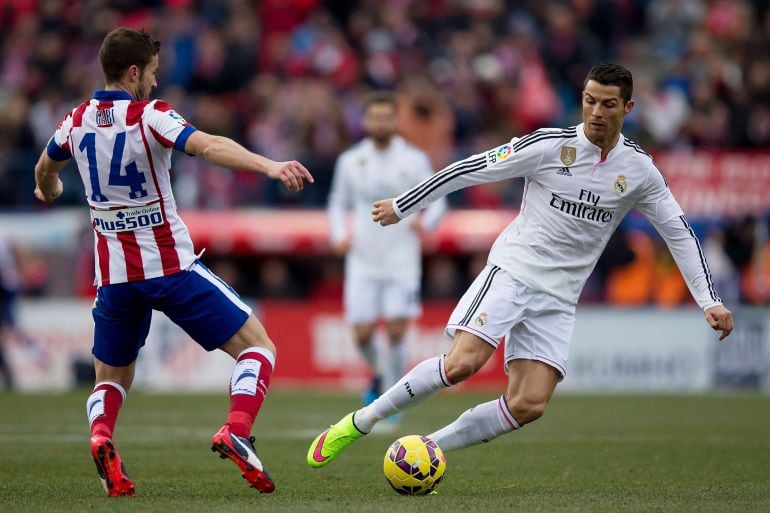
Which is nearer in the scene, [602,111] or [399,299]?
[602,111]

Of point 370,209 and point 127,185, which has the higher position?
point 127,185

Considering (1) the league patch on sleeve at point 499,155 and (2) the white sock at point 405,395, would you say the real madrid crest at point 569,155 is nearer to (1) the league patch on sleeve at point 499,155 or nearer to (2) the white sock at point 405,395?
(1) the league patch on sleeve at point 499,155

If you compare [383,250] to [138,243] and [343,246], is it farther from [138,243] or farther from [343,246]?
[138,243]

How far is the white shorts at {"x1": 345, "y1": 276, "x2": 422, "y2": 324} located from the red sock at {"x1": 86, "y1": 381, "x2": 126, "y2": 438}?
5.68 metres

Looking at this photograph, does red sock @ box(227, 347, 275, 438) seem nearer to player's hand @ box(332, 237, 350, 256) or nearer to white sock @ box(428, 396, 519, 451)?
white sock @ box(428, 396, 519, 451)

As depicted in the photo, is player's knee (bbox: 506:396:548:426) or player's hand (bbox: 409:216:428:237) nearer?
player's knee (bbox: 506:396:548:426)

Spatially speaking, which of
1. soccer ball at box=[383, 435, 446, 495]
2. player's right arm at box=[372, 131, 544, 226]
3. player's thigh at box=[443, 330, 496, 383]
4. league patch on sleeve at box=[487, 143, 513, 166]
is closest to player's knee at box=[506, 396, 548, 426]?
player's thigh at box=[443, 330, 496, 383]

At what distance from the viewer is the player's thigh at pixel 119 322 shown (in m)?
7.20

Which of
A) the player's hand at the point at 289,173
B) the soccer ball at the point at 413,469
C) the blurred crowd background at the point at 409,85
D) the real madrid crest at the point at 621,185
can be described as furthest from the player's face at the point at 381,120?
the blurred crowd background at the point at 409,85

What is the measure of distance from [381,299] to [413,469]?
588 centimetres

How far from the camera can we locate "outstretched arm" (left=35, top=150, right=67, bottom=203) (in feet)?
24.8

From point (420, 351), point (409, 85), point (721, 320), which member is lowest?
point (420, 351)

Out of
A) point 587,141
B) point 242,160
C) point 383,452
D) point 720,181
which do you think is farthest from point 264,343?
point 720,181

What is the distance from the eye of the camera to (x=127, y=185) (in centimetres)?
712
